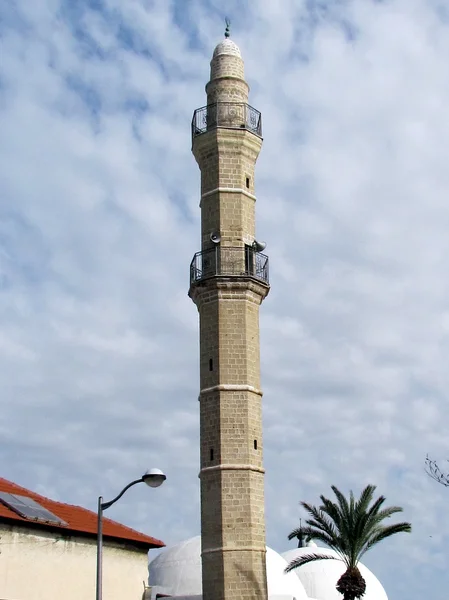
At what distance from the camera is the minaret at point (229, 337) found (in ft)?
85.6

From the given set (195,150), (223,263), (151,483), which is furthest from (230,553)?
(195,150)

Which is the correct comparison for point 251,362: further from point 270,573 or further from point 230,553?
point 270,573

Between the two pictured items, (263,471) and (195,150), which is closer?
(263,471)

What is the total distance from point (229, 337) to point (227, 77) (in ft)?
29.7

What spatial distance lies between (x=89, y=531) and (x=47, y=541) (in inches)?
63.4

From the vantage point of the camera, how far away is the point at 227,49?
3164 centimetres

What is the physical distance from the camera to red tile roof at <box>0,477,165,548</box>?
2592 centimetres

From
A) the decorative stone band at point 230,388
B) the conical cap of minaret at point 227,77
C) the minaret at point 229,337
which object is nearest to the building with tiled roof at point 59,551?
the minaret at point 229,337

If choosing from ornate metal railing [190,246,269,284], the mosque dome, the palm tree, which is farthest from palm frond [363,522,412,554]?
the mosque dome

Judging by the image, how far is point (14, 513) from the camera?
24078 mm

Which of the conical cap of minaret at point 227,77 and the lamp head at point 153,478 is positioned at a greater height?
the conical cap of minaret at point 227,77

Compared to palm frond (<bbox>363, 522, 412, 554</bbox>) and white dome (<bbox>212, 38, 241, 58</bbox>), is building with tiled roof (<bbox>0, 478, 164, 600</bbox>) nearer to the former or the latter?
palm frond (<bbox>363, 522, 412, 554</bbox>)

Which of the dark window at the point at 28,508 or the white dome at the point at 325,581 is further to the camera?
the white dome at the point at 325,581

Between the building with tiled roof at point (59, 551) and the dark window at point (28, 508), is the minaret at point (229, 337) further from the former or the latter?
the dark window at point (28, 508)
